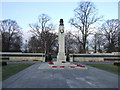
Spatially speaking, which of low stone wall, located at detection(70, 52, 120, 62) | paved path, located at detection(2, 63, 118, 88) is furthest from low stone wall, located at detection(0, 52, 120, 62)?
paved path, located at detection(2, 63, 118, 88)

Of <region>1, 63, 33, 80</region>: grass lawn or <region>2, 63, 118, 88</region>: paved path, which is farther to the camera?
<region>1, 63, 33, 80</region>: grass lawn

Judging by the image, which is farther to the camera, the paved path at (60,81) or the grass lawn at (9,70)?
the grass lawn at (9,70)

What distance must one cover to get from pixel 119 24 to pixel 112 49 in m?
10.1

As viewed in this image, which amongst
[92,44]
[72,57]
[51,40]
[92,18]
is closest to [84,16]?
[92,18]

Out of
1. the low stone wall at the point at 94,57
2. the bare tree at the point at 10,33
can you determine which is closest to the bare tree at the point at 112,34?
the low stone wall at the point at 94,57

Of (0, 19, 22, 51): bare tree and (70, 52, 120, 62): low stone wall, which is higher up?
(0, 19, 22, 51): bare tree

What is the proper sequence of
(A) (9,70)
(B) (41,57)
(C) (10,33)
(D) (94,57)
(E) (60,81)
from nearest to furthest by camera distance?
(E) (60,81)
(A) (9,70)
(B) (41,57)
(D) (94,57)
(C) (10,33)

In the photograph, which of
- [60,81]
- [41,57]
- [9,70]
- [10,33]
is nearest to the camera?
[60,81]

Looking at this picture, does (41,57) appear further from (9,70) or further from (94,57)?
(9,70)

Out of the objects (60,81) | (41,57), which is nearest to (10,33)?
(41,57)

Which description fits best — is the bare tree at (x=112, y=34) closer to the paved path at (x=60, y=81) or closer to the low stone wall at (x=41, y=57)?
the low stone wall at (x=41, y=57)

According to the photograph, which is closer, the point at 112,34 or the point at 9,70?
the point at 9,70

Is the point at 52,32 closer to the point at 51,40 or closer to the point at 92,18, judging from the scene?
the point at 51,40

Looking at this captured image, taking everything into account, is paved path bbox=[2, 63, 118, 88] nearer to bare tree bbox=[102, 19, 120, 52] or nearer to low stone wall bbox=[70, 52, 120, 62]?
low stone wall bbox=[70, 52, 120, 62]
